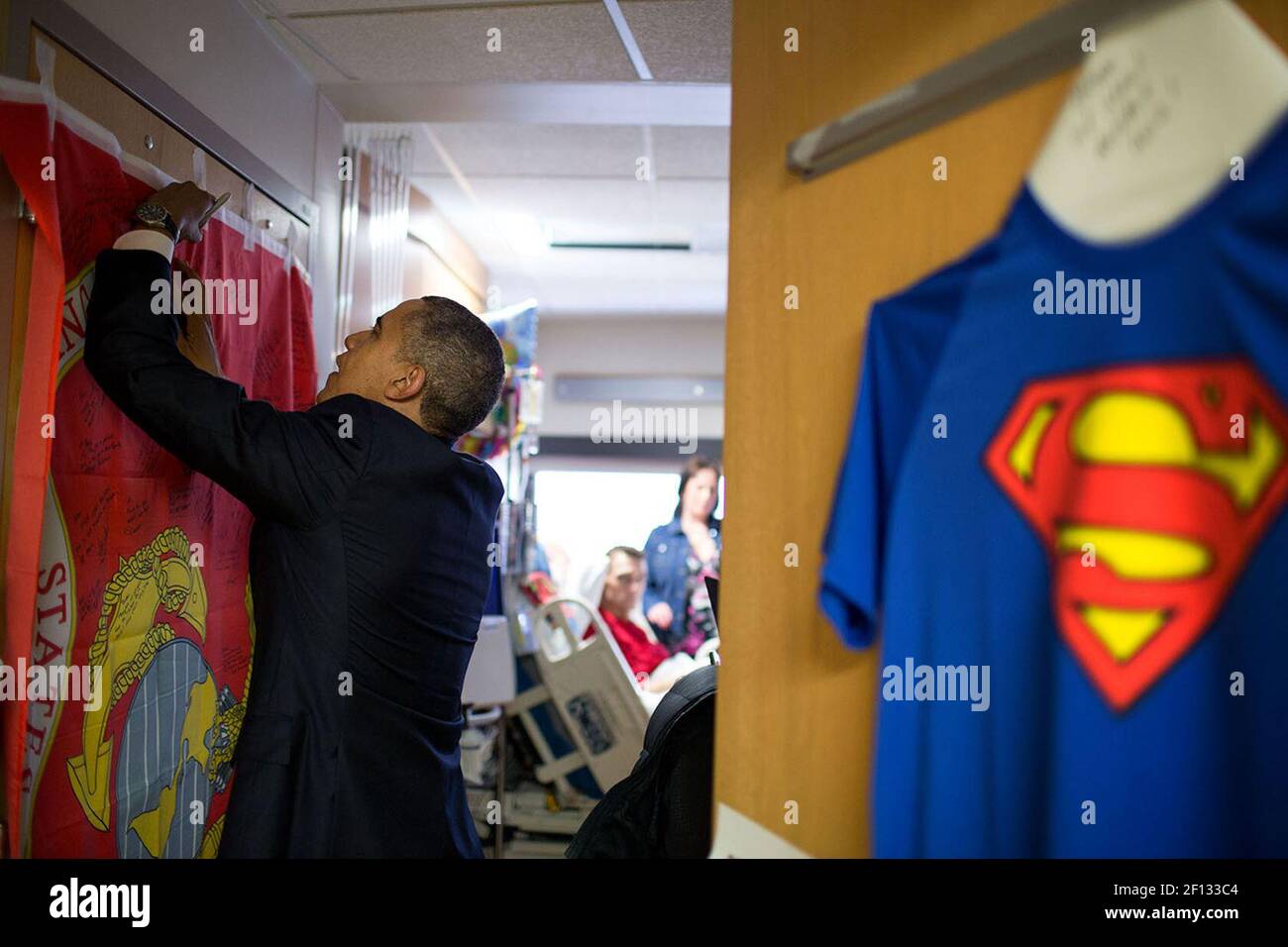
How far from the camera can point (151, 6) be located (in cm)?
167

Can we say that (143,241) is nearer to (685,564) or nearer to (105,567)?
(105,567)

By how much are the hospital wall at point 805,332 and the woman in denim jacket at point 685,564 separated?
3.45 m

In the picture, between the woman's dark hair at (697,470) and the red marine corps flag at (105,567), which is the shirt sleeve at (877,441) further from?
the woman's dark hair at (697,470)

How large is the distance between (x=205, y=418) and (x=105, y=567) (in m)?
0.36

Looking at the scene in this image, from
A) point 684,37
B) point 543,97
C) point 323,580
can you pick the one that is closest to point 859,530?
point 323,580

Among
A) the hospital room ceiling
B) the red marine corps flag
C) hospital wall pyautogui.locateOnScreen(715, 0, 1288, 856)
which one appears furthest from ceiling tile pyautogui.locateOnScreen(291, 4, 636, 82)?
hospital wall pyautogui.locateOnScreen(715, 0, 1288, 856)

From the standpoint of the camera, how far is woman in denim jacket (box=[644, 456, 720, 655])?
4.57 meters

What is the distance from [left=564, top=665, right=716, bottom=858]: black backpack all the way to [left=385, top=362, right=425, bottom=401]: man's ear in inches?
26.0

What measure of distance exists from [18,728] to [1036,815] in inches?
47.3

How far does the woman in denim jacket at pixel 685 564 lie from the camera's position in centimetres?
457

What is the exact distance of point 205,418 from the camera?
49.4 inches

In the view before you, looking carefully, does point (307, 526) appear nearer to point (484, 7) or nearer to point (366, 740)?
point (366, 740)

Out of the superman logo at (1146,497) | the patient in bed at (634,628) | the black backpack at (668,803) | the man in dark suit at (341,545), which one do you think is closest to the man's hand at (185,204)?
the man in dark suit at (341,545)
